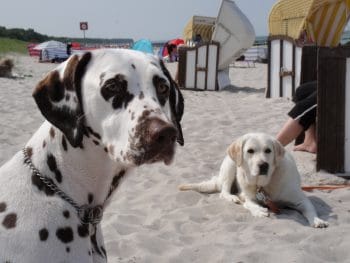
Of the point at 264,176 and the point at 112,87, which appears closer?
the point at 112,87

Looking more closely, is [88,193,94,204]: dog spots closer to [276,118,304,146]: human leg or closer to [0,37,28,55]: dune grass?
[276,118,304,146]: human leg

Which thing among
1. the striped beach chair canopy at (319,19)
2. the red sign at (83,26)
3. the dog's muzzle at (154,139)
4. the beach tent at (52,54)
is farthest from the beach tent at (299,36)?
the red sign at (83,26)

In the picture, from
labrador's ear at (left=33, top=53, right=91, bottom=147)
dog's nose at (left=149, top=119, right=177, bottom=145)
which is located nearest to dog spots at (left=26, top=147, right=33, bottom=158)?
labrador's ear at (left=33, top=53, right=91, bottom=147)

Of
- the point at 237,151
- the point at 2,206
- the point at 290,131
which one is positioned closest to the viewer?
the point at 2,206

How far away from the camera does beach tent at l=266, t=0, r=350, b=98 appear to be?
33.7ft

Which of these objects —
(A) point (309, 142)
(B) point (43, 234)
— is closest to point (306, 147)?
(A) point (309, 142)

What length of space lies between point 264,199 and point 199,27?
22.4 m

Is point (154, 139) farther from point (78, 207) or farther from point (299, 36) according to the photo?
point (299, 36)

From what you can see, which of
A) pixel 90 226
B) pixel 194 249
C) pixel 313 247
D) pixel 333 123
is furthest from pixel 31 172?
pixel 333 123

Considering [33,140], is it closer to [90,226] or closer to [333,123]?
[90,226]

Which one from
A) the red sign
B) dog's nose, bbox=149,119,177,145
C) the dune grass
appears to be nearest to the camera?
dog's nose, bbox=149,119,177,145

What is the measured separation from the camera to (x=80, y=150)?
6.47 ft

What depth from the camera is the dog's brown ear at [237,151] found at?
423cm

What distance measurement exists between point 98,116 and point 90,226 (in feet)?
1.50
